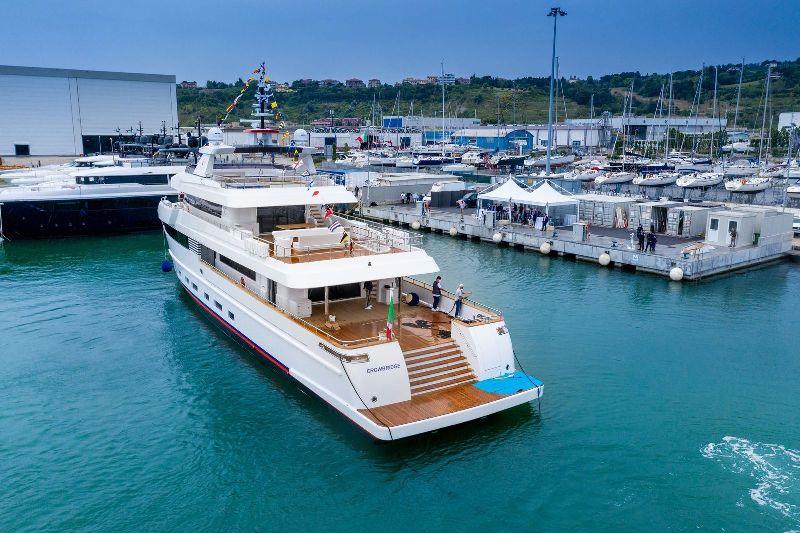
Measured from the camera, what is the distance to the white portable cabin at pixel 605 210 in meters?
39.2

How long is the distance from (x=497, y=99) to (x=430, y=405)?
16657 cm

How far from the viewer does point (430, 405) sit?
13.9 meters

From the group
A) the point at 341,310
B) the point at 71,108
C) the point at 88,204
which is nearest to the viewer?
the point at 341,310

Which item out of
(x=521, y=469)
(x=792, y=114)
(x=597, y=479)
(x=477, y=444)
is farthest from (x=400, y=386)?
(x=792, y=114)

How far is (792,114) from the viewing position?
114 meters

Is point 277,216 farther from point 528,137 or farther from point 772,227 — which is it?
point 528,137

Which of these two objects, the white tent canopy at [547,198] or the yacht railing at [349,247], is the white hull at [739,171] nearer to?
the white tent canopy at [547,198]

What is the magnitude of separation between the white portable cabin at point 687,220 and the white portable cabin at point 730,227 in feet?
7.37

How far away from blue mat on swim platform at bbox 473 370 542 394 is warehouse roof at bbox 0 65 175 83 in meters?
77.9

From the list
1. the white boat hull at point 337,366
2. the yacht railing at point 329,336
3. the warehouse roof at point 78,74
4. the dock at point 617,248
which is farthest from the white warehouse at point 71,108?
the white boat hull at point 337,366

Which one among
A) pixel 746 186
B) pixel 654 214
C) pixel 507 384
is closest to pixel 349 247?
pixel 507 384

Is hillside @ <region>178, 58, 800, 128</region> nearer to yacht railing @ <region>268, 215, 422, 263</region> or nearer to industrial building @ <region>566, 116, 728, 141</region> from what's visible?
industrial building @ <region>566, 116, 728, 141</region>

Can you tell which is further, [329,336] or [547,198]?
[547,198]

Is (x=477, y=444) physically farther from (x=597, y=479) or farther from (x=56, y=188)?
(x=56, y=188)
